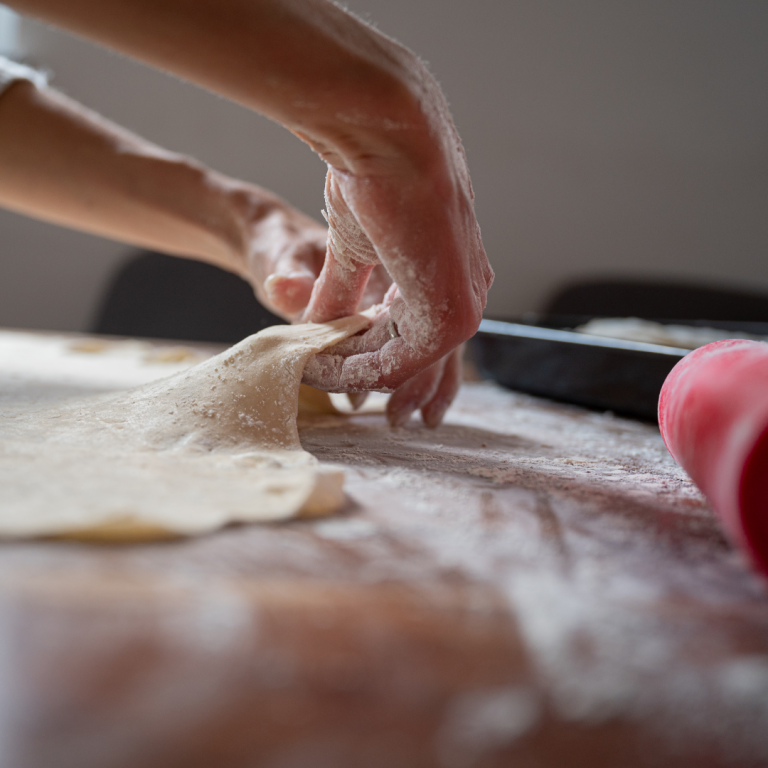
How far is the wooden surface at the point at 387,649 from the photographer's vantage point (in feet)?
0.81

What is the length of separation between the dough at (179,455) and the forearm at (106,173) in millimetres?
531

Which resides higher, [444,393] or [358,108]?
[358,108]

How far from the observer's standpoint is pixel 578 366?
45.5 inches

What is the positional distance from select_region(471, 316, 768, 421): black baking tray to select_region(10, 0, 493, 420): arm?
1.57 feet

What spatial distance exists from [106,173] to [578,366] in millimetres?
1046

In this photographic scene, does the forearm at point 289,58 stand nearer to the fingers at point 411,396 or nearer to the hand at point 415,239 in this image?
the hand at point 415,239

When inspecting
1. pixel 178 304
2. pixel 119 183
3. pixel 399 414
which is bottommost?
pixel 178 304

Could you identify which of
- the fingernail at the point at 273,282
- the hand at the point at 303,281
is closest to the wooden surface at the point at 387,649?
the hand at the point at 303,281

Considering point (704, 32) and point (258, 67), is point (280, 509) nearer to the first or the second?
point (258, 67)

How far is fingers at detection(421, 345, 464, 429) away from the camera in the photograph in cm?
92

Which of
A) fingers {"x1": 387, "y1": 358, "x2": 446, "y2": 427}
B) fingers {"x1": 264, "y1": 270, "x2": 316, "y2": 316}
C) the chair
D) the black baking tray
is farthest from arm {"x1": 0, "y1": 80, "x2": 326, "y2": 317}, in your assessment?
the chair

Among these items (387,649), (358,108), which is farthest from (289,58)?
(387,649)

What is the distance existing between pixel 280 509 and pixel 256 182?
2.63m

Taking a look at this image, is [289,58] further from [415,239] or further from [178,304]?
[178,304]
